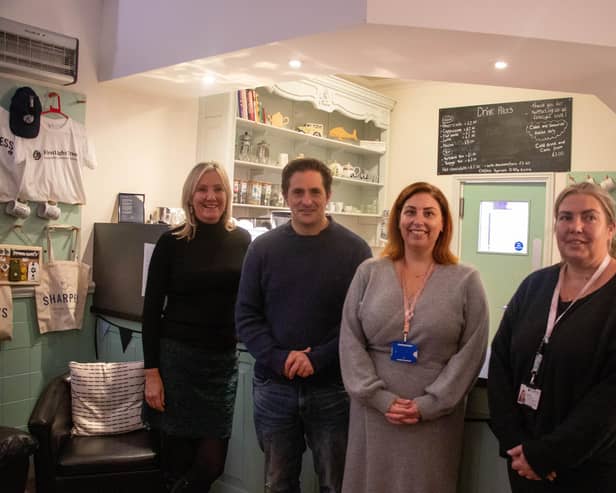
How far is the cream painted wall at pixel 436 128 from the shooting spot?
4434 mm

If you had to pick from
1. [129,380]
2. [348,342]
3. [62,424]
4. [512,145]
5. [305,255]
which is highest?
[512,145]

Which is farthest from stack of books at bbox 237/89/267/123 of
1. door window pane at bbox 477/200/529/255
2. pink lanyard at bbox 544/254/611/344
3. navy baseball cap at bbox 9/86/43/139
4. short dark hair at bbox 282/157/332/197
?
pink lanyard at bbox 544/254/611/344

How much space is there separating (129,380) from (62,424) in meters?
0.33

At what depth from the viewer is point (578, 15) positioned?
8.07ft

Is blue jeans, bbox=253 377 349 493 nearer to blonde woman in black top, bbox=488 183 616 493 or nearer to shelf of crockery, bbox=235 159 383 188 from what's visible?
blonde woman in black top, bbox=488 183 616 493

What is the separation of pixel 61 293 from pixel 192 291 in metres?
1.43

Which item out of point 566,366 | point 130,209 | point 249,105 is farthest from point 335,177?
point 566,366

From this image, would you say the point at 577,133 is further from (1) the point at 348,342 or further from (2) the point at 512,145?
(1) the point at 348,342

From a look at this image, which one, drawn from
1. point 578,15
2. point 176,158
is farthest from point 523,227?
point 176,158

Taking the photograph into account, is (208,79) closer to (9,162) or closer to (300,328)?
(9,162)

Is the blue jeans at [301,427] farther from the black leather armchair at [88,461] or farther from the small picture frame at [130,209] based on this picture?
the small picture frame at [130,209]

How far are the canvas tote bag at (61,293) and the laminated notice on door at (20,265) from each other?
2.3 inches

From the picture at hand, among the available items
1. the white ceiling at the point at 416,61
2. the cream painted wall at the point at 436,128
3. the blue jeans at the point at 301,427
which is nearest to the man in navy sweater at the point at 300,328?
the blue jeans at the point at 301,427

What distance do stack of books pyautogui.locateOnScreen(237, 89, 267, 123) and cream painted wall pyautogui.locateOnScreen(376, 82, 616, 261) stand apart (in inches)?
70.3
